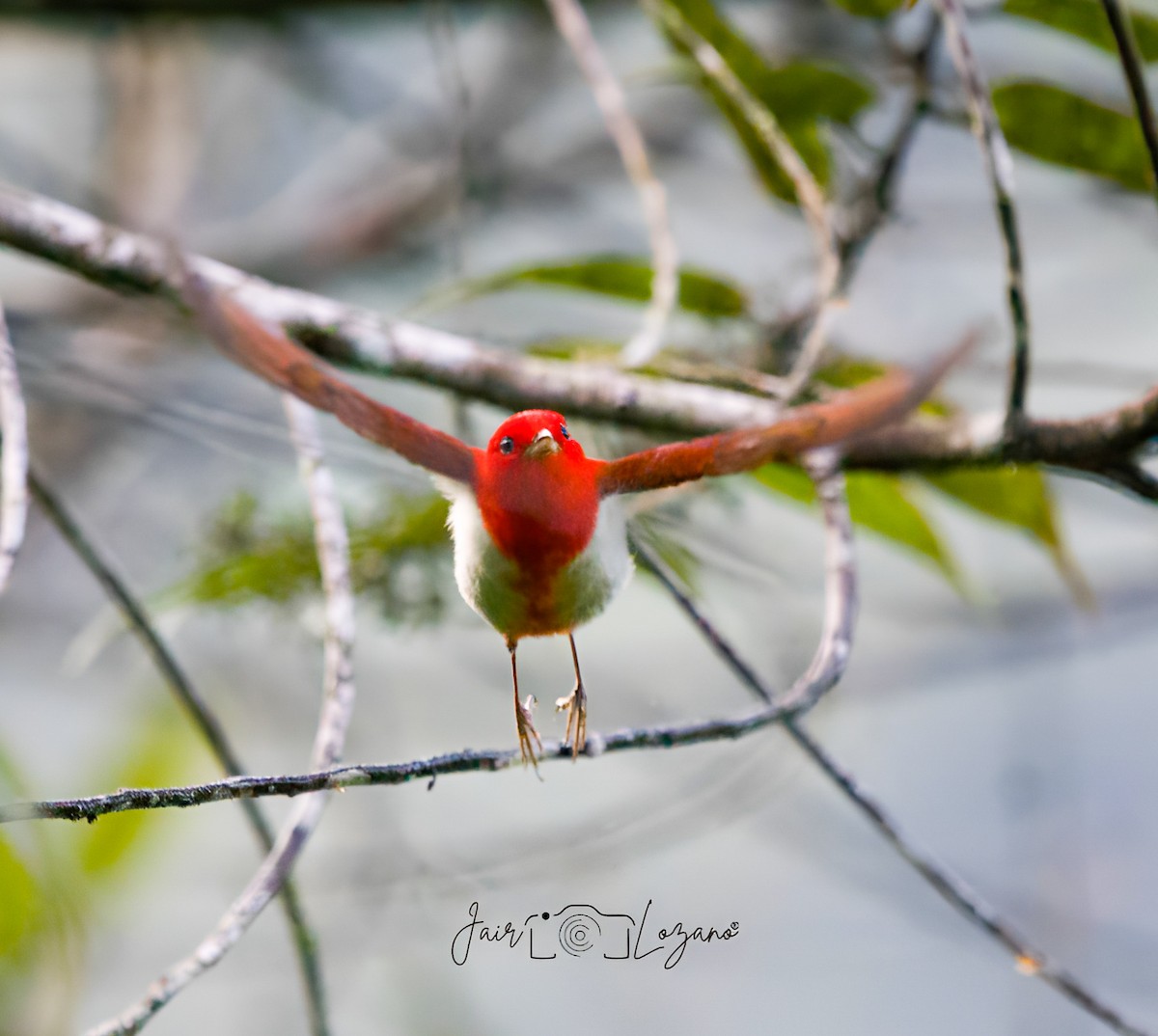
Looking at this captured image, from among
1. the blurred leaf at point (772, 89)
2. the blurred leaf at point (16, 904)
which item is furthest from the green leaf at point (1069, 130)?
the blurred leaf at point (16, 904)

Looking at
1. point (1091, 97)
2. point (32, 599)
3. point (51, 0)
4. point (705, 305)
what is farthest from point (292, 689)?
point (1091, 97)

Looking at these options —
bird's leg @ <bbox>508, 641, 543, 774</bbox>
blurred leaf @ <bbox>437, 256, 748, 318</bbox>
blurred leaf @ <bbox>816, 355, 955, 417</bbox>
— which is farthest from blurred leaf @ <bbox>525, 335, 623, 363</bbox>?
bird's leg @ <bbox>508, 641, 543, 774</bbox>

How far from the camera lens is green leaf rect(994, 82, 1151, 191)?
0.68 metres

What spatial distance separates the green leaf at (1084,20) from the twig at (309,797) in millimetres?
483

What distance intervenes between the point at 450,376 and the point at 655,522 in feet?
1.24

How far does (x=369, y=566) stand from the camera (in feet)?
2.13

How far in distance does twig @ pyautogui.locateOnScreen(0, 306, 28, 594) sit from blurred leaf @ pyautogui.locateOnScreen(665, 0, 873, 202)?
21.7 inches

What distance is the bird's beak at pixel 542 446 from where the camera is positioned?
27cm

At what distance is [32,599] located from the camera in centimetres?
175

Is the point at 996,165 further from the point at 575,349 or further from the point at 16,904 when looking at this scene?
the point at 16,904

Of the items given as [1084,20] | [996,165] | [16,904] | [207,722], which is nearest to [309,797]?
[207,722]

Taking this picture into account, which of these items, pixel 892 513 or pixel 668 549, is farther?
pixel 892 513

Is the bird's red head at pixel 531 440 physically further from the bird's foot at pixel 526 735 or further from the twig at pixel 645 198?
the twig at pixel 645 198

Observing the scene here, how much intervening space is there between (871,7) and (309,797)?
643 millimetres
